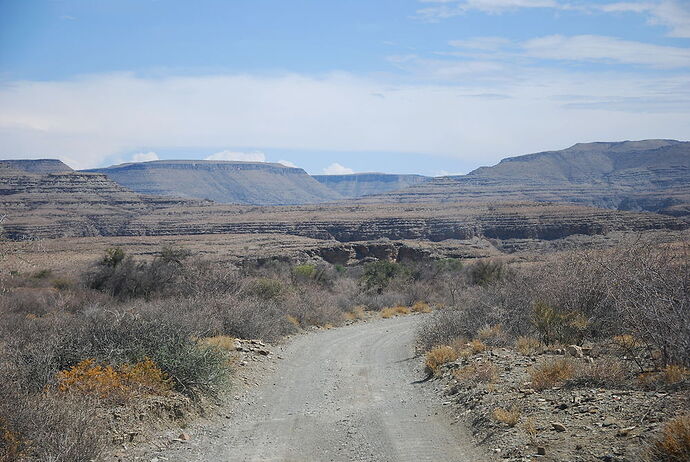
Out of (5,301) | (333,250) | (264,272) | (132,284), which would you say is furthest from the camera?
(333,250)

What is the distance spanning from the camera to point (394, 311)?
32812 mm

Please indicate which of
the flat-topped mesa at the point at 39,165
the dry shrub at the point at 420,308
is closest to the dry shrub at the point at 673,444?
the dry shrub at the point at 420,308

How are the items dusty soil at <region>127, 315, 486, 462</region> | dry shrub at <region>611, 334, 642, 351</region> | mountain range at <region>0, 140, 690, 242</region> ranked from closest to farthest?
1. dusty soil at <region>127, 315, 486, 462</region>
2. dry shrub at <region>611, 334, 642, 351</region>
3. mountain range at <region>0, 140, 690, 242</region>

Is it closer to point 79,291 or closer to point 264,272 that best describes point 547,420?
point 79,291

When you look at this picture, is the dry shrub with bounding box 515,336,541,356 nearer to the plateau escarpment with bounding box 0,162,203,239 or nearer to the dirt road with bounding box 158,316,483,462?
the dirt road with bounding box 158,316,483,462

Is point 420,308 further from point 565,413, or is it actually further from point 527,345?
point 565,413

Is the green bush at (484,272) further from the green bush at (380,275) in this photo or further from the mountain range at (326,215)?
the mountain range at (326,215)

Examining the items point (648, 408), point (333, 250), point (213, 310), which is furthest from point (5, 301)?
point (333, 250)

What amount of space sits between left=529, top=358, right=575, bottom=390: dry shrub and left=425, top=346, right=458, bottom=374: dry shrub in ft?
14.2

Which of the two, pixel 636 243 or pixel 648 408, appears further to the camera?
pixel 636 243

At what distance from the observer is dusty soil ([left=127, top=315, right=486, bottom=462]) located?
8.62 metres

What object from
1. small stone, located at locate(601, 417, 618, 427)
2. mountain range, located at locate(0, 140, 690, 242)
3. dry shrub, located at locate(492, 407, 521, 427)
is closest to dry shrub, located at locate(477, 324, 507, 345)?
dry shrub, located at locate(492, 407, 521, 427)

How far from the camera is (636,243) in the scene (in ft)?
43.3

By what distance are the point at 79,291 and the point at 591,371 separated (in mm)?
23069
